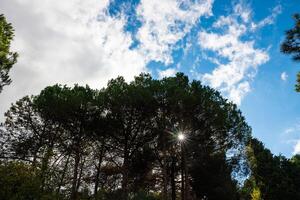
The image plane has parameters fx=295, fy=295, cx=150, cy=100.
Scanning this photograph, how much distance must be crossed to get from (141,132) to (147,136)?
634mm

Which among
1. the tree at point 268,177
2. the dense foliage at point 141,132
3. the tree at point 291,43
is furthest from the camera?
the tree at point 268,177

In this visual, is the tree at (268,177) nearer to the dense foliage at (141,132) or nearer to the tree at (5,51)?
the dense foliage at (141,132)

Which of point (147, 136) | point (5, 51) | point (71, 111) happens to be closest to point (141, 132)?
point (147, 136)

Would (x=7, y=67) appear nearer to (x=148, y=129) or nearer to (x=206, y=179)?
(x=148, y=129)

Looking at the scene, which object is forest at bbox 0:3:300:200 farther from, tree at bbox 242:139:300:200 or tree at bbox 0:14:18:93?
tree at bbox 0:14:18:93

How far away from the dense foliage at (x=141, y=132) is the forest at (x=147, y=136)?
0.27ft

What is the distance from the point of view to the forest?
80.6 feet

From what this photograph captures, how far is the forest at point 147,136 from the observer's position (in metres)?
24.6

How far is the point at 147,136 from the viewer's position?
25.8 meters

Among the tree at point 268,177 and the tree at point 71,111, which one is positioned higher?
the tree at point 71,111

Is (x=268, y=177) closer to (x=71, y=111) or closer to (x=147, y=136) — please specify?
(x=147, y=136)

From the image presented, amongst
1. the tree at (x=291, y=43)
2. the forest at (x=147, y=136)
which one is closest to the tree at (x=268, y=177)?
the forest at (x=147, y=136)

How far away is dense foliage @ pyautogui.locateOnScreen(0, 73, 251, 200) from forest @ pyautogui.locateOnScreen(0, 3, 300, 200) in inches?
3.3

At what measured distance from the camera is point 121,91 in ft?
81.1
